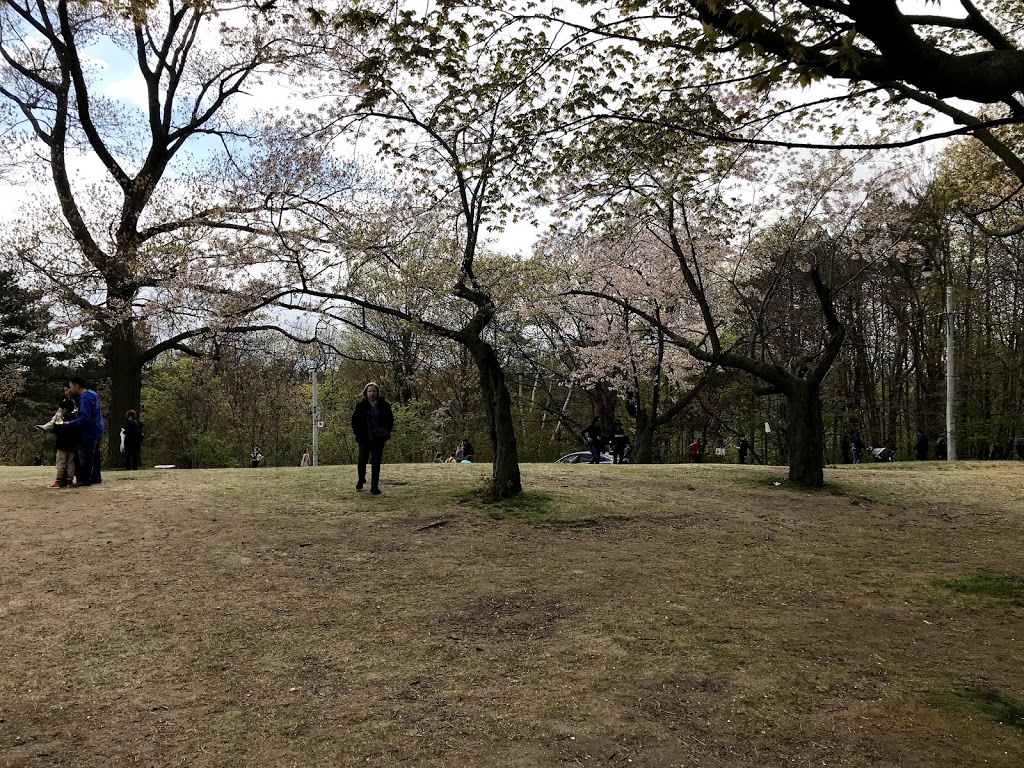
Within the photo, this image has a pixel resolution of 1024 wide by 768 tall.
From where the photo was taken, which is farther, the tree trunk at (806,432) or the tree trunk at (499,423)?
the tree trunk at (806,432)

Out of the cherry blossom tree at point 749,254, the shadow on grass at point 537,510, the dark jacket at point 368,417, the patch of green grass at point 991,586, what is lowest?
the patch of green grass at point 991,586

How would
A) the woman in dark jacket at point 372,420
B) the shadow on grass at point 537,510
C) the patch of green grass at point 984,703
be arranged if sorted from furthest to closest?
the woman in dark jacket at point 372,420, the shadow on grass at point 537,510, the patch of green grass at point 984,703

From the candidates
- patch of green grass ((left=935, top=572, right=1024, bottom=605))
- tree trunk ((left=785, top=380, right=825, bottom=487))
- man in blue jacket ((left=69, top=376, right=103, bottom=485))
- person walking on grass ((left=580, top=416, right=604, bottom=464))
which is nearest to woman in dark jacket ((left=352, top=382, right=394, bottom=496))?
man in blue jacket ((left=69, top=376, right=103, bottom=485))

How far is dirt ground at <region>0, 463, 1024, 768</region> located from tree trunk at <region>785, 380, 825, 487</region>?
280 cm

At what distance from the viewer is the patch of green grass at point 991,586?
6.28 meters

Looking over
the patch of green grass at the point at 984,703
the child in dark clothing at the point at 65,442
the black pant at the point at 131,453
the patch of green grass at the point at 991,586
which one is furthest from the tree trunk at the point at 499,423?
the black pant at the point at 131,453

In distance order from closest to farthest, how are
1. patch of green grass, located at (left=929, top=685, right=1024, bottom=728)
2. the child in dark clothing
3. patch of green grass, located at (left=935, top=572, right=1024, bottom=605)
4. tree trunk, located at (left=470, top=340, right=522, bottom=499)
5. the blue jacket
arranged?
patch of green grass, located at (left=929, top=685, right=1024, bottom=728), patch of green grass, located at (left=935, top=572, right=1024, bottom=605), the blue jacket, the child in dark clothing, tree trunk, located at (left=470, top=340, right=522, bottom=499)

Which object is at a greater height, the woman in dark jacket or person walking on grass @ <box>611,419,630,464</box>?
the woman in dark jacket

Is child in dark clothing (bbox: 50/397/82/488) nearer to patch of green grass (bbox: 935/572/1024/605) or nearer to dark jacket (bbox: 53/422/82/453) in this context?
dark jacket (bbox: 53/422/82/453)

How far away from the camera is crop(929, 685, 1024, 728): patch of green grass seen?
3.73m

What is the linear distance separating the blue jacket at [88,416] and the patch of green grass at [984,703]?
10.7 metres

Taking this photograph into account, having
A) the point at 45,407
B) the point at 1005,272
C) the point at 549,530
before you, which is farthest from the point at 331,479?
the point at 45,407

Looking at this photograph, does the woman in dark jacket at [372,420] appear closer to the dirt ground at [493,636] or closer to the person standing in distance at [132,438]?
the dirt ground at [493,636]

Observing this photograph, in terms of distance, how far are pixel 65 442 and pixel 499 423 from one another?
6.80 meters
